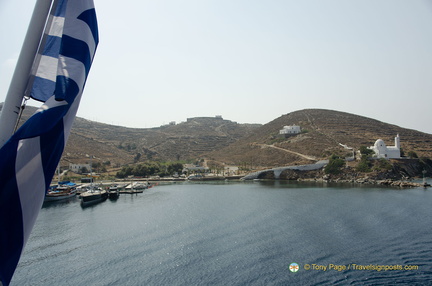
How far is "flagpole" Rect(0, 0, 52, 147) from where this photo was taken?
2949 mm

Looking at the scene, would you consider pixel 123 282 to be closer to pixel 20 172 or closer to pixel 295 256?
pixel 295 256

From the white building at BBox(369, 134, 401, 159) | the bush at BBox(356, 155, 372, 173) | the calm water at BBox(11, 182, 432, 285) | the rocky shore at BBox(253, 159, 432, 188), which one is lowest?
the calm water at BBox(11, 182, 432, 285)

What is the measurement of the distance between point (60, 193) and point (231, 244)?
3201 centimetres

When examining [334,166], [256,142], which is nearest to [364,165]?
[334,166]

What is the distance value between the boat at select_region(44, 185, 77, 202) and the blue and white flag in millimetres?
44333

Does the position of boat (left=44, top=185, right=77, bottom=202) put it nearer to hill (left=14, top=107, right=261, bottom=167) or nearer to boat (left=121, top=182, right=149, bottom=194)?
boat (left=121, top=182, right=149, bottom=194)

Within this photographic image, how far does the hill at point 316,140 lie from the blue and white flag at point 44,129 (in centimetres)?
6984

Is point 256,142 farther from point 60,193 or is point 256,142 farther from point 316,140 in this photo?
point 60,193

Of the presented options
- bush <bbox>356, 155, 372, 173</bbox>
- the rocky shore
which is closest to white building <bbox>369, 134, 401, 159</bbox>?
the rocky shore

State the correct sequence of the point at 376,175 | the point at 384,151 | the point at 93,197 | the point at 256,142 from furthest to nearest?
the point at 256,142 < the point at 384,151 < the point at 376,175 < the point at 93,197

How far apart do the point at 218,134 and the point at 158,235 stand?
113107mm

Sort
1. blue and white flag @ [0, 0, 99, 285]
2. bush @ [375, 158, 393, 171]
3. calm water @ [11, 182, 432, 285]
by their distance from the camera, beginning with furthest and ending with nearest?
bush @ [375, 158, 393, 171]
calm water @ [11, 182, 432, 285]
blue and white flag @ [0, 0, 99, 285]

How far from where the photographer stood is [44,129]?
2900 mm

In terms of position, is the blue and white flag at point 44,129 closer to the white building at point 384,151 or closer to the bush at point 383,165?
the bush at point 383,165
